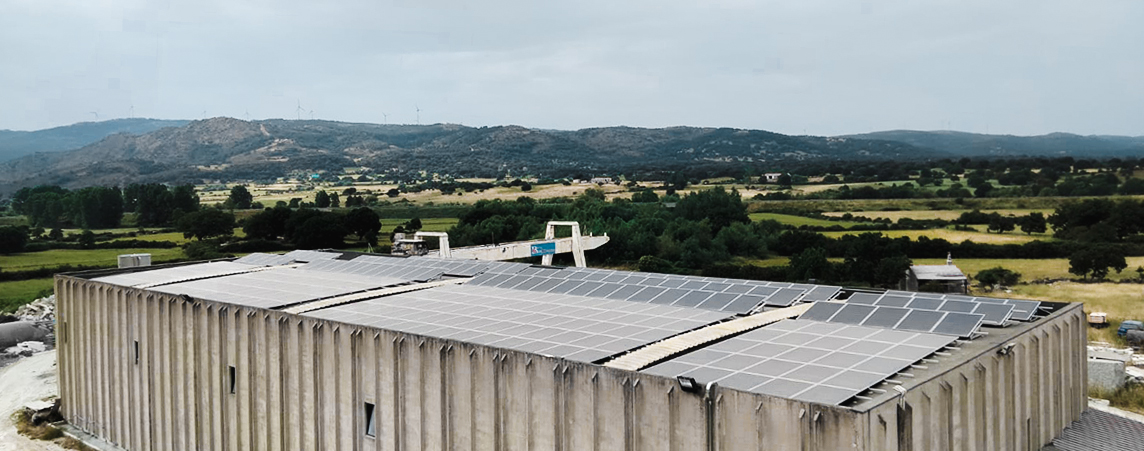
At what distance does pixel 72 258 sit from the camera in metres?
92.7

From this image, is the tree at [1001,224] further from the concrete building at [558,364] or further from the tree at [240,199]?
the tree at [240,199]

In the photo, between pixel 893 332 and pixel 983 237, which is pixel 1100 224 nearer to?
pixel 983 237

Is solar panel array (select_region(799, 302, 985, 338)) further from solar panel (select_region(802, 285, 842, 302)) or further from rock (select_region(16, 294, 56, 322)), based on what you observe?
rock (select_region(16, 294, 56, 322))

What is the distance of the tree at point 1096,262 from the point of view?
232 feet

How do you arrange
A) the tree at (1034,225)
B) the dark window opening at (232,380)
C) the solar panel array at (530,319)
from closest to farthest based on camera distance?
the solar panel array at (530,319) < the dark window opening at (232,380) < the tree at (1034,225)

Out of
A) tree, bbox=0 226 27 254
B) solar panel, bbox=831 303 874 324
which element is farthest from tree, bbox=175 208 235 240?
solar panel, bbox=831 303 874 324

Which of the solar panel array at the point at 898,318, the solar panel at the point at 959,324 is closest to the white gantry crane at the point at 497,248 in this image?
the solar panel array at the point at 898,318

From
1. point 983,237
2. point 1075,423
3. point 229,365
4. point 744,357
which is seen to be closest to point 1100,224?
point 983,237

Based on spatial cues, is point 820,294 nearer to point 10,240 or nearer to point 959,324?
point 959,324

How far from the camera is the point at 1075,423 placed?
28.0 metres

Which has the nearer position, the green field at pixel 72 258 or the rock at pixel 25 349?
the rock at pixel 25 349

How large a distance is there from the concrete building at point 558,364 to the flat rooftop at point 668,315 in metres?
0.11

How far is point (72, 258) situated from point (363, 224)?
33.0m

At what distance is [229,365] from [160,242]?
82347mm
